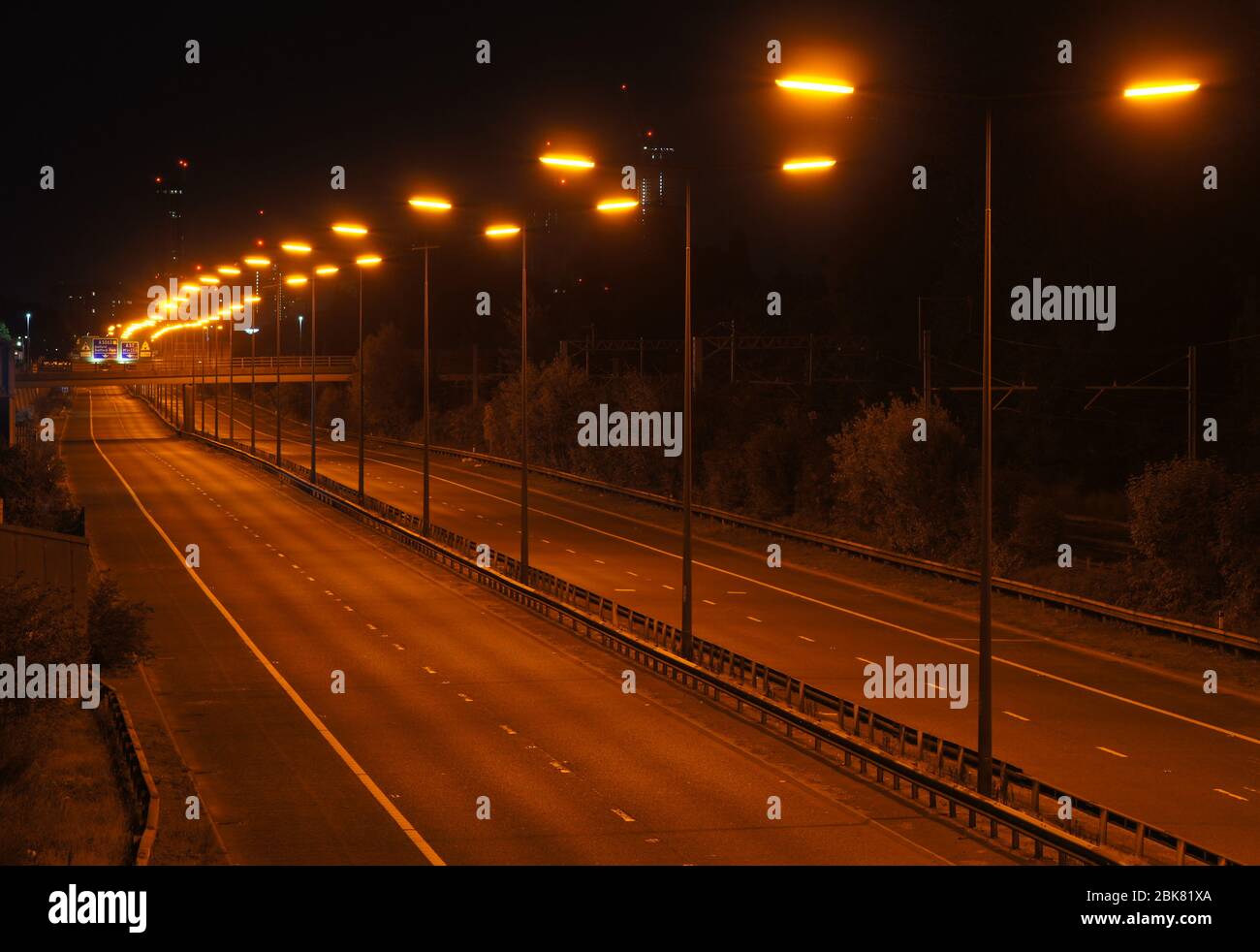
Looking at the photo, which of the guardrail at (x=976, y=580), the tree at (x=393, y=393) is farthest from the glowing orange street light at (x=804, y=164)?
the tree at (x=393, y=393)

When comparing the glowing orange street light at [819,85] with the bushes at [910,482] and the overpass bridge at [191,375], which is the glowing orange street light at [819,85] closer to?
the bushes at [910,482]

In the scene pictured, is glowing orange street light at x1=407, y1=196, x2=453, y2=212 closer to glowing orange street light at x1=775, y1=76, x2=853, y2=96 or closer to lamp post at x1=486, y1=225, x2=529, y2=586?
lamp post at x1=486, y1=225, x2=529, y2=586

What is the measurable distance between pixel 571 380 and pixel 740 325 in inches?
1219

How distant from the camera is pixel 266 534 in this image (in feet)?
174

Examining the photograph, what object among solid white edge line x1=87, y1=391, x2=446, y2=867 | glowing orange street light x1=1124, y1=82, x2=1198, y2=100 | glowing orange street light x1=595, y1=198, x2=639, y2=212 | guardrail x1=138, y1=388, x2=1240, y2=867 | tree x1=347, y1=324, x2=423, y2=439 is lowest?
solid white edge line x1=87, y1=391, x2=446, y2=867

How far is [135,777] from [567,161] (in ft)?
39.8

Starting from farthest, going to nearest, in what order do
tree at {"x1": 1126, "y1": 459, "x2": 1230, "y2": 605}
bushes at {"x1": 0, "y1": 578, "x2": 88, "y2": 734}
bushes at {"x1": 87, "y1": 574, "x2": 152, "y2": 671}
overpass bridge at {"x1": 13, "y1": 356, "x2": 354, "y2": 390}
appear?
overpass bridge at {"x1": 13, "y1": 356, "x2": 354, "y2": 390}, tree at {"x1": 1126, "y1": 459, "x2": 1230, "y2": 605}, bushes at {"x1": 87, "y1": 574, "x2": 152, "y2": 671}, bushes at {"x1": 0, "y1": 578, "x2": 88, "y2": 734}

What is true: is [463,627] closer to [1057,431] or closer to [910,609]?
[910,609]

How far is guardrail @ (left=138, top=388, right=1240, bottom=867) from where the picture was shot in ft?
54.7

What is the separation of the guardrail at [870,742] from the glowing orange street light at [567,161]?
8800 mm

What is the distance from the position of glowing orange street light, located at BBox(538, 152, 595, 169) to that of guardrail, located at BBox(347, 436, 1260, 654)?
16648 millimetres

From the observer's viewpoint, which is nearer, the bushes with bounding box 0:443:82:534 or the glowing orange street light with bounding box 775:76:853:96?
the glowing orange street light with bounding box 775:76:853:96

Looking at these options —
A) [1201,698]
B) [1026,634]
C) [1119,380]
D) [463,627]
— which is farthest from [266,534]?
[1119,380]

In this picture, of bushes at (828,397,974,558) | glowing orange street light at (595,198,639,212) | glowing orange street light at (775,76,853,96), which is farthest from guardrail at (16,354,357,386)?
glowing orange street light at (775,76,853,96)
